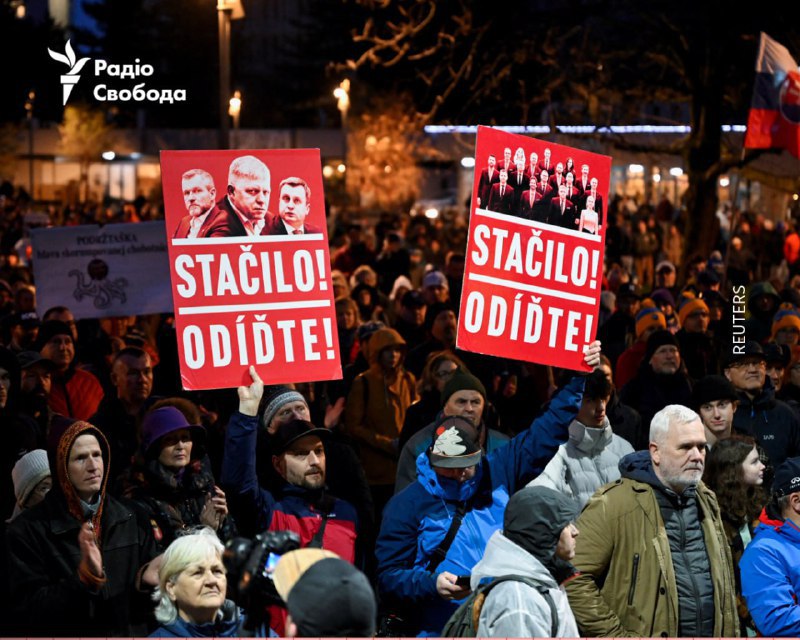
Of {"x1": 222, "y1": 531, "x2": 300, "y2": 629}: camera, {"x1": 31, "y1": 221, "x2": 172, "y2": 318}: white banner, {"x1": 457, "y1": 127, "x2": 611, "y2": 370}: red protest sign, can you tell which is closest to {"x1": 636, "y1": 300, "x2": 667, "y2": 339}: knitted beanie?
{"x1": 31, "y1": 221, "x2": 172, "y2": 318}: white banner

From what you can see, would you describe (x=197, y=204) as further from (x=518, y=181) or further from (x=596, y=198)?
(x=596, y=198)

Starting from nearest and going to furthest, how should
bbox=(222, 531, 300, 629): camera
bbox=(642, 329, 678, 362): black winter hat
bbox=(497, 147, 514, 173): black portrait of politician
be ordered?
1. bbox=(222, 531, 300, 629): camera
2. bbox=(497, 147, 514, 173): black portrait of politician
3. bbox=(642, 329, 678, 362): black winter hat

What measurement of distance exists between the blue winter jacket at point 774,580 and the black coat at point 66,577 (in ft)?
8.05

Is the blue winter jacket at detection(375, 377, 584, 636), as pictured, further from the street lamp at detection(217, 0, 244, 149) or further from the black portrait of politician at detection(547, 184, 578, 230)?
the street lamp at detection(217, 0, 244, 149)

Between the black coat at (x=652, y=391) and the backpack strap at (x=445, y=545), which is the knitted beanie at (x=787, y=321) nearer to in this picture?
the black coat at (x=652, y=391)

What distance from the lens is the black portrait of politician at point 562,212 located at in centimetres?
698

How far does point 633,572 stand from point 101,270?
884 cm

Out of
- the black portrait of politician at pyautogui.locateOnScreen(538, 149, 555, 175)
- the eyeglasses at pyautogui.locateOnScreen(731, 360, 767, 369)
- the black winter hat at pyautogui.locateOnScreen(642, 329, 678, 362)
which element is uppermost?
the black portrait of politician at pyautogui.locateOnScreen(538, 149, 555, 175)

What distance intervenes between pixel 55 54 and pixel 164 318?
3.67 m

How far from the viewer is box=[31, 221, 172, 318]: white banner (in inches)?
541

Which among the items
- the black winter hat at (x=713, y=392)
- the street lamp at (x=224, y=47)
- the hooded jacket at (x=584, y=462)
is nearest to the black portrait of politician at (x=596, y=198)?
the hooded jacket at (x=584, y=462)

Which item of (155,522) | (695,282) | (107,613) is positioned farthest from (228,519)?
(695,282)

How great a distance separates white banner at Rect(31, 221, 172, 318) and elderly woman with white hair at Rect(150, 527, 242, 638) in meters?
8.41

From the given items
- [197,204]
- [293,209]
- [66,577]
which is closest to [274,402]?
[293,209]
